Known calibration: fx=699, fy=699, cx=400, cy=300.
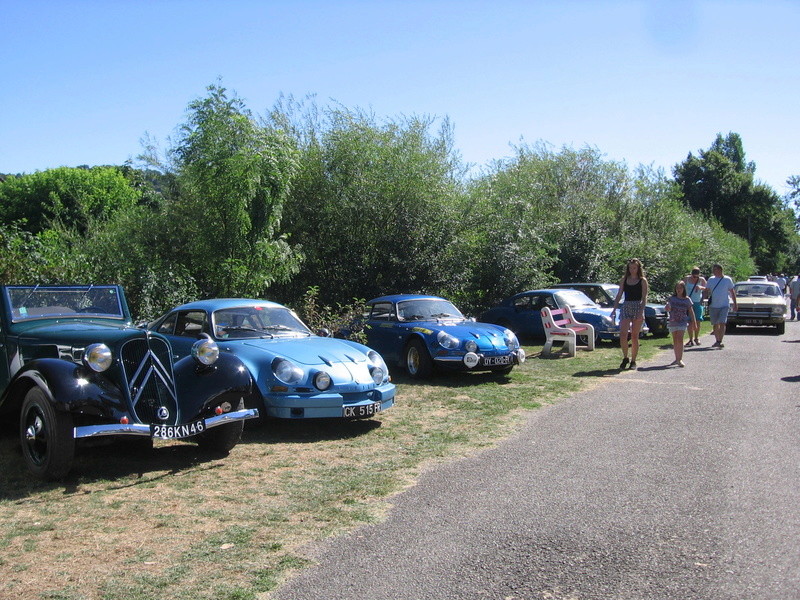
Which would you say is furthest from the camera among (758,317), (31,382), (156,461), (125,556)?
(758,317)

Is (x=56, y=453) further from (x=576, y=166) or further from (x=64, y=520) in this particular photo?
(x=576, y=166)

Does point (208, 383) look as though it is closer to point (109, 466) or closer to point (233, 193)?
point (109, 466)

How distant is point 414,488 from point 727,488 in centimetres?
242

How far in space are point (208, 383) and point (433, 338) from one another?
5186 millimetres

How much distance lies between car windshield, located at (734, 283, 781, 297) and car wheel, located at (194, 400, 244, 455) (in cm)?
1940

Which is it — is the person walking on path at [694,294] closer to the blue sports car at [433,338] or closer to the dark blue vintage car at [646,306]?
the dark blue vintage car at [646,306]

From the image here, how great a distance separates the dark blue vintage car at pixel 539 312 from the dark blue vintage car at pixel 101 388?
11.5 meters

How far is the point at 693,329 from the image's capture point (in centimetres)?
1591

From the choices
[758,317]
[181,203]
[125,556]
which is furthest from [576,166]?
[125,556]

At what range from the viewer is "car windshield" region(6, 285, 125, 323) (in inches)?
291

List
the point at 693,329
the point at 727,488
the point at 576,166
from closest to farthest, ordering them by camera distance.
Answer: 1. the point at 727,488
2. the point at 693,329
3. the point at 576,166

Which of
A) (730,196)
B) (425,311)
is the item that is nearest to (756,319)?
(425,311)

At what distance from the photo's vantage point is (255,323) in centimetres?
873

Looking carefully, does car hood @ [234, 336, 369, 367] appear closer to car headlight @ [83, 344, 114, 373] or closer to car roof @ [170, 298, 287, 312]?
car roof @ [170, 298, 287, 312]
